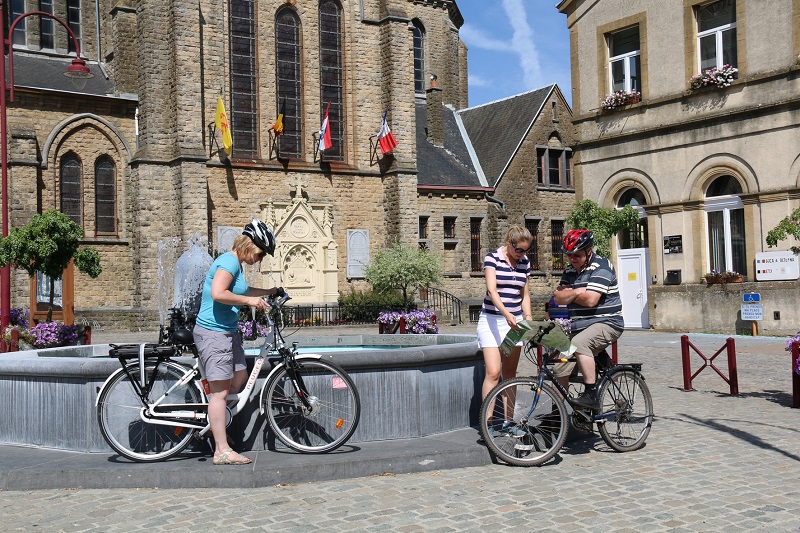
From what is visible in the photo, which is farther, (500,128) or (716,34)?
(500,128)

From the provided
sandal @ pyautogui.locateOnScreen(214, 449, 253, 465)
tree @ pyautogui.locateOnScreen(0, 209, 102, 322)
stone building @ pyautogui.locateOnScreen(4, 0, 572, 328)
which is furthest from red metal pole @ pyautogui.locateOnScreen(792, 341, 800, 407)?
stone building @ pyautogui.locateOnScreen(4, 0, 572, 328)

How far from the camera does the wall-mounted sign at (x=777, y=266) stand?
21.1 m

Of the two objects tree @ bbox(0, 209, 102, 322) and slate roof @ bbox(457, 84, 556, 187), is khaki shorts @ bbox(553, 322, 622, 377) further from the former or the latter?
slate roof @ bbox(457, 84, 556, 187)

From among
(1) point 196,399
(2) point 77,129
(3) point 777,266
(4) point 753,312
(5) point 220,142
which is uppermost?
(2) point 77,129

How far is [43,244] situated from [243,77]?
16.2m

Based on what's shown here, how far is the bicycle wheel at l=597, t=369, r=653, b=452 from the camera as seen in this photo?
7.57 meters

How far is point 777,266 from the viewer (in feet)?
70.0

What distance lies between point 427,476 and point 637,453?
2047mm

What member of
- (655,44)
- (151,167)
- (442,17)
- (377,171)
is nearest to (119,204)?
(151,167)

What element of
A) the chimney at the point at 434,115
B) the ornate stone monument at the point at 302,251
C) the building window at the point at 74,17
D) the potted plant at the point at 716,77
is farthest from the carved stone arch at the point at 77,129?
the potted plant at the point at 716,77

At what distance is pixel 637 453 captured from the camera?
7660mm

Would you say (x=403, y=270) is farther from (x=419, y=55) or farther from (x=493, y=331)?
(x=493, y=331)

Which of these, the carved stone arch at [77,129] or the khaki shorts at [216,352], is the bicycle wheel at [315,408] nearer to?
the khaki shorts at [216,352]

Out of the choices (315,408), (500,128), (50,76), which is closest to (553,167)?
(500,128)
